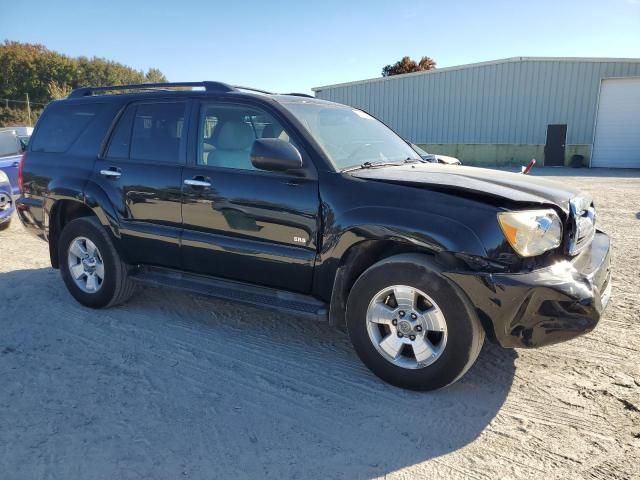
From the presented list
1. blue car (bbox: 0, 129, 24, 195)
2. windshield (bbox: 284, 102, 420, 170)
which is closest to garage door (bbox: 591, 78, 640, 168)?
windshield (bbox: 284, 102, 420, 170)

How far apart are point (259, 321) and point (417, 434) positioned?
6.33 ft

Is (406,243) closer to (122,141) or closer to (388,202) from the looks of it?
(388,202)

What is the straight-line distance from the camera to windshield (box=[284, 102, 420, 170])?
359cm

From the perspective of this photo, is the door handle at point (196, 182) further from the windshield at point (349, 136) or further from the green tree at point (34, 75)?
the green tree at point (34, 75)

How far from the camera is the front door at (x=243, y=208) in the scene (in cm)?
340

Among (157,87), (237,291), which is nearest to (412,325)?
(237,291)

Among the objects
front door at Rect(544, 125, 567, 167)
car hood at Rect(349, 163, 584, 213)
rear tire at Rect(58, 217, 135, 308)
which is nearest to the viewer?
car hood at Rect(349, 163, 584, 213)

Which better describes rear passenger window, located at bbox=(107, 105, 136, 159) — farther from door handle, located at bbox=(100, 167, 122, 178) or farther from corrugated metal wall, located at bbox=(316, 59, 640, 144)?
corrugated metal wall, located at bbox=(316, 59, 640, 144)

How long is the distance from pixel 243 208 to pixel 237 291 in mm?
643

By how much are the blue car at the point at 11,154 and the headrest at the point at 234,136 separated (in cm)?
678

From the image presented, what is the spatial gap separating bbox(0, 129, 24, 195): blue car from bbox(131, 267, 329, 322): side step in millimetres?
6249

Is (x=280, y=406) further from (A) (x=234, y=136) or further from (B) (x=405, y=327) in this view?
(A) (x=234, y=136)

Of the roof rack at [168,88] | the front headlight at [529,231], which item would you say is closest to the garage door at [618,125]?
the roof rack at [168,88]

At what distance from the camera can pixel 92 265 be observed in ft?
15.0
